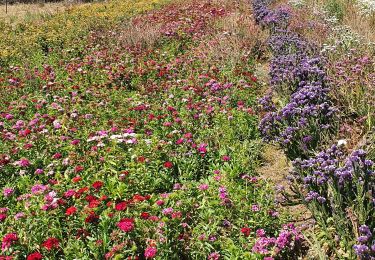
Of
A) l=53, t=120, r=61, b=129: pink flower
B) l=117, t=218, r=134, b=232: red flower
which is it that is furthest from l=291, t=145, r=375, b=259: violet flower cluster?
l=53, t=120, r=61, b=129: pink flower

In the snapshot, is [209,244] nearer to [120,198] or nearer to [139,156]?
[120,198]

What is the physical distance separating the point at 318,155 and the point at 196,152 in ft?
5.29

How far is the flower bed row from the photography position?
3.14 meters

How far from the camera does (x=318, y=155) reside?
3.55 metres

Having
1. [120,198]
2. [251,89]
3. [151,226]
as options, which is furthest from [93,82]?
[151,226]

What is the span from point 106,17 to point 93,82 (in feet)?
26.7

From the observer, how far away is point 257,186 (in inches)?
162

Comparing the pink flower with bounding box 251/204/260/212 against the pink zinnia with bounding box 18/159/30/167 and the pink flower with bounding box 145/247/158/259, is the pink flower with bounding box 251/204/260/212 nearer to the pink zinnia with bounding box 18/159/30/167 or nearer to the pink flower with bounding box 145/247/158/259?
the pink flower with bounding box 145/247/158/259

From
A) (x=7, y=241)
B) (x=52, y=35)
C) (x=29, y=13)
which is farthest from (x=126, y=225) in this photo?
(x=29, y=13)

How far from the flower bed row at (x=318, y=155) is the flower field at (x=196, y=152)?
2 centimetres

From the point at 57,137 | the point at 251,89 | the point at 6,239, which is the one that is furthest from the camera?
the point at 251,89

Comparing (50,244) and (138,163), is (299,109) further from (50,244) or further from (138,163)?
(50,244)

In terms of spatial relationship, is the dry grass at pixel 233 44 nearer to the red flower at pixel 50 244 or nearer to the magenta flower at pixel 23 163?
the magenta flower at pixel 23 163

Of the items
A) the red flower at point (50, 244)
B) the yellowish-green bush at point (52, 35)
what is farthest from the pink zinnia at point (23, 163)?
the yellowish-green bush at point (52, 35)
